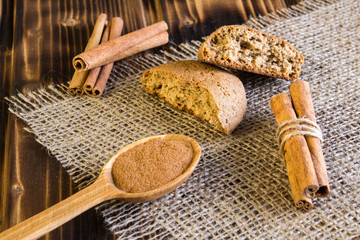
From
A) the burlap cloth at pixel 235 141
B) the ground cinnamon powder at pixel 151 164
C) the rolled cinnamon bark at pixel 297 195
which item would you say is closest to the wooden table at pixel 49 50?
the burlap cloth at pixel 235 141

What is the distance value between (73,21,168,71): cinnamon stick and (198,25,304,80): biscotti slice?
389 millimetres

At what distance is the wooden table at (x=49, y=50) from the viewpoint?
130 cm

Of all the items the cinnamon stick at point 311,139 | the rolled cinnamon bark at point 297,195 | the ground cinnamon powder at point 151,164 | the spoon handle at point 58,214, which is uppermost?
the spoon handle at point 58,214

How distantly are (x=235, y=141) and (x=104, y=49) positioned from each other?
68 centimetres

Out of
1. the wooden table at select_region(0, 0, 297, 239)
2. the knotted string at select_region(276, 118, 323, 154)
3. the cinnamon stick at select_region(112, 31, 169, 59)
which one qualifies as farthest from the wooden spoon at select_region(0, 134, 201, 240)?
the cinnamon stick at select_region(112, 31, 169, 59)

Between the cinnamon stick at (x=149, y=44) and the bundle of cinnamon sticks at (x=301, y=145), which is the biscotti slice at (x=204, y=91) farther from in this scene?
the cinnamon stick at (x=149, y=44)

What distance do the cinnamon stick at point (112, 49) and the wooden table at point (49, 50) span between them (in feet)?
0.49

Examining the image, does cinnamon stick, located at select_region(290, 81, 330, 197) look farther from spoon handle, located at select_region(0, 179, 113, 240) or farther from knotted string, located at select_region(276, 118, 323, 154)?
spoon handle, located at select_region(0, 179, 113, 240)

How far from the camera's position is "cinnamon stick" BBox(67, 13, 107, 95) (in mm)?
1647

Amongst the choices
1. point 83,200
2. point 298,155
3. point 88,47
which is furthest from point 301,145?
point 88,47

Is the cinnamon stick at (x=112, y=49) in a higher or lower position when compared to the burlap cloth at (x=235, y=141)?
higher

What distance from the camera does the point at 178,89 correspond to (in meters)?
1.54

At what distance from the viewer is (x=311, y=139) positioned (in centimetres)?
129

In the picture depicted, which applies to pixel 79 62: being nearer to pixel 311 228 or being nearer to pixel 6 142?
pixel 6 142
